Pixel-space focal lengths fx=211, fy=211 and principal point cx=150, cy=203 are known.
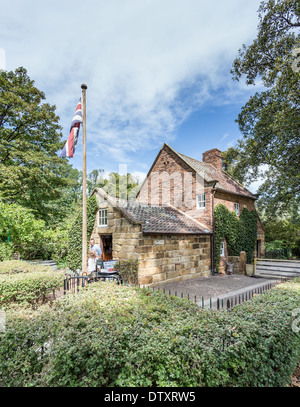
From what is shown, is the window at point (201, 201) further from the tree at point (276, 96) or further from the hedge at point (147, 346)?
the hedge at point (147, 346)

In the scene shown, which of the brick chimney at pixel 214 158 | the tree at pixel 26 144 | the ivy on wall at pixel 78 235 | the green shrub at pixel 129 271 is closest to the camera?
the green shrub at pixel 129 271

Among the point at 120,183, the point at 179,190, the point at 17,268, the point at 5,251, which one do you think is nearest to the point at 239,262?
the point at 179,190

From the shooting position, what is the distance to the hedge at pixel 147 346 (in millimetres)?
2406

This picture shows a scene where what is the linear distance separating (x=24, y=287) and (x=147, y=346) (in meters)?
5.34

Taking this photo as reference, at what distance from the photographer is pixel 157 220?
11906 millimetres

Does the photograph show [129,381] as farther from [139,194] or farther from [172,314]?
[139,194]

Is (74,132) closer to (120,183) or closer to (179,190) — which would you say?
(179,190)

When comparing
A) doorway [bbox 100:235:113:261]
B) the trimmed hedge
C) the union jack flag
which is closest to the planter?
doorway [bbox 100:235:113:261]

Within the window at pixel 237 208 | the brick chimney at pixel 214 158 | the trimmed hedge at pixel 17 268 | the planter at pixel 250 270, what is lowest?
the planter at pixel 250 270

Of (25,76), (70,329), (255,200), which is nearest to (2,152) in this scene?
(25,76)

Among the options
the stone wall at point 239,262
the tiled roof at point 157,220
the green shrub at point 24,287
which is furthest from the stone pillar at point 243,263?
the green shrub at point 24,287

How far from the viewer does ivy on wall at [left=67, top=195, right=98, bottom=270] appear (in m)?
13.1

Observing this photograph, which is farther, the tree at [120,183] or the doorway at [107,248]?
the tree at [120,183]

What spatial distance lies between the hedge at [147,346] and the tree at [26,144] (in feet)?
49.8
